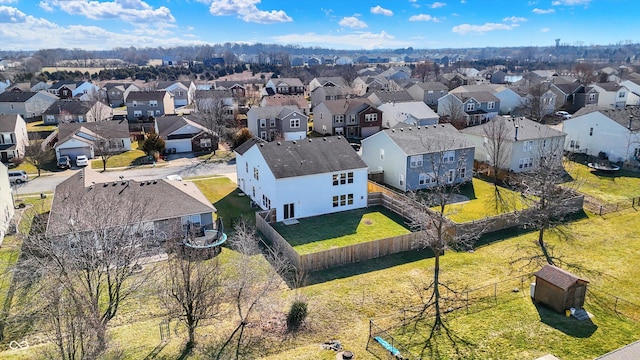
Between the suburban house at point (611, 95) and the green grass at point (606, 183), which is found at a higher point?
the suburban house at point (611, 95)

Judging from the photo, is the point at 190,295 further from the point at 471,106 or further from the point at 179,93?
the point at 179,93

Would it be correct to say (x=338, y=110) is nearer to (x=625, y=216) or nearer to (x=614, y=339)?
(x=625, y=216)

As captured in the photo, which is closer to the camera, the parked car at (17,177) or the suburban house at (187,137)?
the parked car at (17,177)

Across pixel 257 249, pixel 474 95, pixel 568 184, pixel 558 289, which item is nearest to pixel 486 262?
pixel 558 289

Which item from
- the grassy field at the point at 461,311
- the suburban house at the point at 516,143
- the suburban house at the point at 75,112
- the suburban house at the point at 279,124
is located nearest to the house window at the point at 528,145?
the suburban house at the point at 516,143

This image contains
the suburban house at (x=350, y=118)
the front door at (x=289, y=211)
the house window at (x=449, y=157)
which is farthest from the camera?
the suburban house at (x=350, y=118)

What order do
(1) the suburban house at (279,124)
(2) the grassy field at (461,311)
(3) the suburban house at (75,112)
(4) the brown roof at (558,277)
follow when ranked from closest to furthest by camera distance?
(2) the grassy field at (461,311)
(4) the brown roof at (558,277)
(1) the suburban house at (279,124)
(3) the suburban house at (75,112)

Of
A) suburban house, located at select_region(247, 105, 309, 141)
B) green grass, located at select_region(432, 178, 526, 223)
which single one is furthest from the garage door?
green grass, located at select_region(432, 178, 526, 223)

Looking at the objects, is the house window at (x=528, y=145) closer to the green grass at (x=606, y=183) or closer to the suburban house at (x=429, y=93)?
the green grass at (x=606, y=183)
